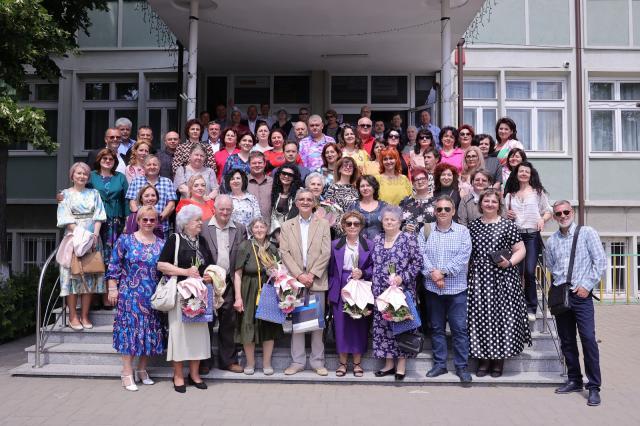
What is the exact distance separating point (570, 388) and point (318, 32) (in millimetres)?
7682

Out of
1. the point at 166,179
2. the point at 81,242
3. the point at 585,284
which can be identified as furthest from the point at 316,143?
the point at 585,284

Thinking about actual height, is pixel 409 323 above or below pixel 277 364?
above

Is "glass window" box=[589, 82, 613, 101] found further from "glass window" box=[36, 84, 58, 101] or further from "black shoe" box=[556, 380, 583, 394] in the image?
"glass window" box=[36, 84, 58, 101]

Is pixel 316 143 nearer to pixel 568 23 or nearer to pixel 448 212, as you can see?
pixel 448 212

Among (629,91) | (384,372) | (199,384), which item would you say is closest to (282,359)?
(199,384)

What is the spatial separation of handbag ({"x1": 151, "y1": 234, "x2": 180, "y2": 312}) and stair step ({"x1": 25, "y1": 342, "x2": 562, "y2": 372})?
45.5 inches

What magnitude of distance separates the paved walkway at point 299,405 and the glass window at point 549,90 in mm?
9796

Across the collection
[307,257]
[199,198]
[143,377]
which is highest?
[199,198]

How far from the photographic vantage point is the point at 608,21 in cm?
1457

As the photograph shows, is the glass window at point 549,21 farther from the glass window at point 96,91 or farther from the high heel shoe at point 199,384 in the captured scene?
the high heel shoe at point 199,384

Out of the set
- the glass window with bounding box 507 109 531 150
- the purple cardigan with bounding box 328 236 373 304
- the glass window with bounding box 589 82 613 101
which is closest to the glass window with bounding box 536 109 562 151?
the glass window with bounding box 507 109 531 150

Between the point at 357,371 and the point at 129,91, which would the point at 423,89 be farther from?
the point at 357,371

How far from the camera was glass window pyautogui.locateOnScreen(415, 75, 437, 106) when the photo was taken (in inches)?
558

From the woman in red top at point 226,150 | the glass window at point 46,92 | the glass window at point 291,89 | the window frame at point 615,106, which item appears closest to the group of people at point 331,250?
the woman in red top at point 226,150
